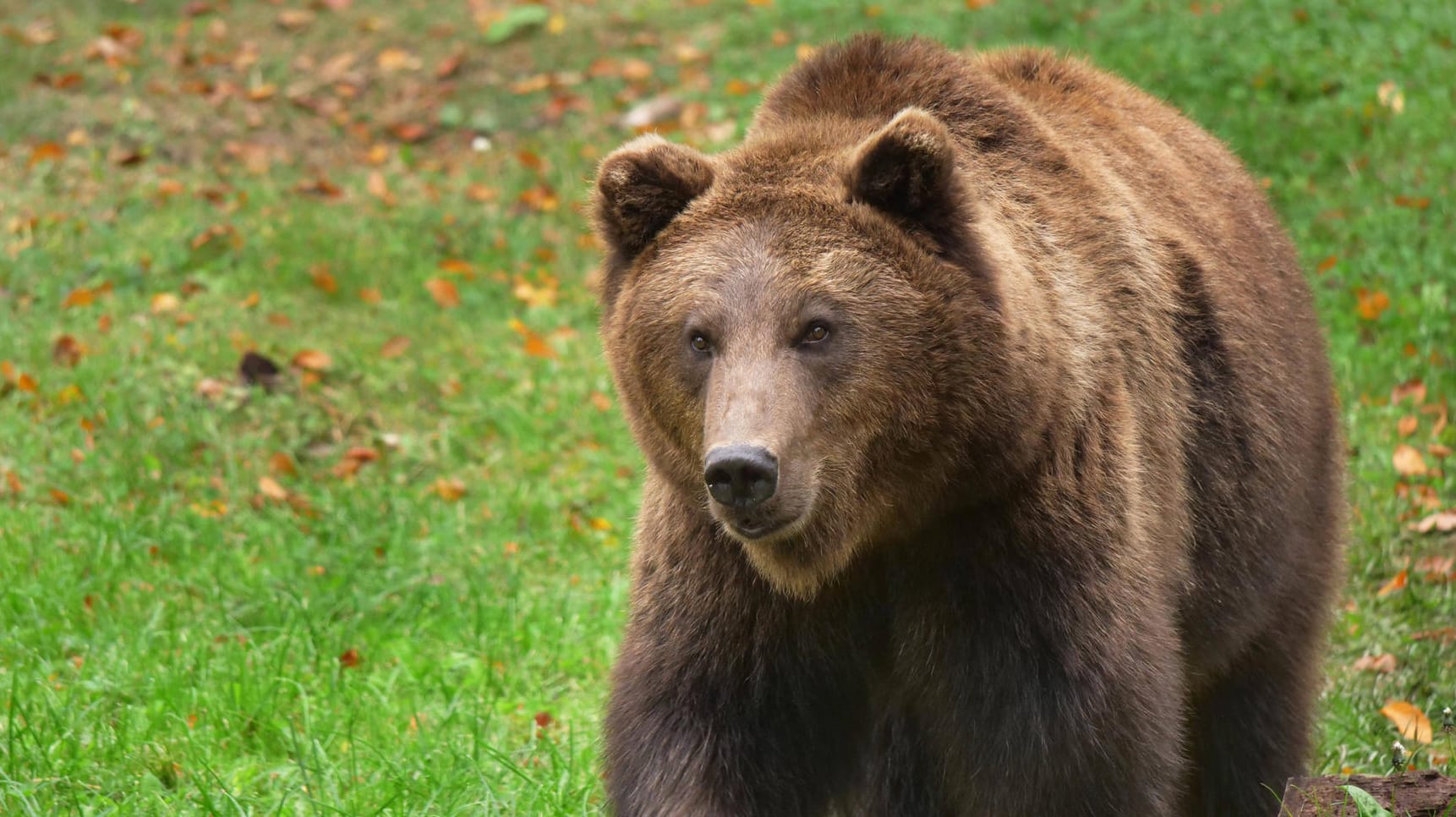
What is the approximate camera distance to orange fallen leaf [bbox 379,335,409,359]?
936 cm

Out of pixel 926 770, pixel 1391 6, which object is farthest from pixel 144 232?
pixel 1391 6

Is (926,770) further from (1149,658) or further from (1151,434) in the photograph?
(1151,434)

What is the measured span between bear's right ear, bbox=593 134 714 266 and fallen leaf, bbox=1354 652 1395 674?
12.8 ft

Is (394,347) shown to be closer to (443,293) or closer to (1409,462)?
(443,293)

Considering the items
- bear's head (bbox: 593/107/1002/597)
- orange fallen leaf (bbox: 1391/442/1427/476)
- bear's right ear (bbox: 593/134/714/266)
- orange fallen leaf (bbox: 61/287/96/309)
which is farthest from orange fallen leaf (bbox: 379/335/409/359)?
orange fallen leaf (bbox: 1391/442/1427/476)

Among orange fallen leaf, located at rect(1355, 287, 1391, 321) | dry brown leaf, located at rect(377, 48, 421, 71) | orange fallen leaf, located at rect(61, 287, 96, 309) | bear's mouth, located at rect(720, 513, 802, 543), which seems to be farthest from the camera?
dry brown leaf, located at rect(377, 48, 421, 71)

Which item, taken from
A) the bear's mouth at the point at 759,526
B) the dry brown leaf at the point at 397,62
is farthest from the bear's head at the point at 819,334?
the dry brown leaf at the point at 397,62

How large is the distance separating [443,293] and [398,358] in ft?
3.40

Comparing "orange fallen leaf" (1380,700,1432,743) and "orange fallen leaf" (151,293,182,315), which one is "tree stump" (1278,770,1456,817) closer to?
"orange fallen leaf" (1380,700,1432,743)

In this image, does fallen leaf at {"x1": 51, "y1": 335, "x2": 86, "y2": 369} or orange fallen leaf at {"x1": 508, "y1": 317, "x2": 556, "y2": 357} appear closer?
fallen leaf at {"x1": 51, "y1": 335, "x2": 86, "y2": 369}

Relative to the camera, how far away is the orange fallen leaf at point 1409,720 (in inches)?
231

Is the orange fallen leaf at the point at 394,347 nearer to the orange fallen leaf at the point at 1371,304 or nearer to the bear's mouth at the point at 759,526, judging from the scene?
the orange fallen leaf at the point at 1371,304

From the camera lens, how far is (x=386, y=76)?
13.5 m

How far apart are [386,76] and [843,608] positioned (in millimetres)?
10196
